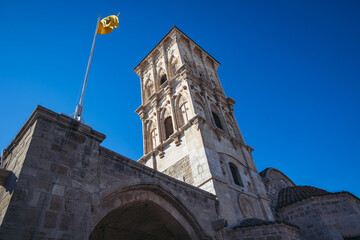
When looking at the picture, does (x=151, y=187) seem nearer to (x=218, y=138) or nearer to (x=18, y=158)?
(x=18, y=158)

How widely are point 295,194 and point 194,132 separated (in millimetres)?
7861

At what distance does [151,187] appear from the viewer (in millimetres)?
8117

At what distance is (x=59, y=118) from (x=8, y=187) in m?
1.99

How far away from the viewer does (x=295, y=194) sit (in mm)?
15719

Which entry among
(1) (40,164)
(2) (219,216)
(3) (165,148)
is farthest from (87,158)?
(3) (165,148)

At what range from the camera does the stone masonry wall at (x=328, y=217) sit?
494 inches

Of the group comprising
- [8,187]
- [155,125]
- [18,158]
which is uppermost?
[155,125]

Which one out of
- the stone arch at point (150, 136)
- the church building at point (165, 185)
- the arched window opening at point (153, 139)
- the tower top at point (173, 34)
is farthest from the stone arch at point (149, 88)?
the arched window opening at point (153, 139)

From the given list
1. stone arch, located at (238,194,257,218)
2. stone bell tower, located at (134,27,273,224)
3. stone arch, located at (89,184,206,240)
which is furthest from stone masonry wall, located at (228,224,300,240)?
stone arch, located at (238,194,257,218)

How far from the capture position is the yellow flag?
33.4 feet

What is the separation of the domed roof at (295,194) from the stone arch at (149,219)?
8.44 m

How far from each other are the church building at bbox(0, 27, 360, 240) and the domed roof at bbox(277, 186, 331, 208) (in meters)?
0.09

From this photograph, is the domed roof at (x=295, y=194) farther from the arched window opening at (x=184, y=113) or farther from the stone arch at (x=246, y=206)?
the arched window opening at (x=184, y=113)

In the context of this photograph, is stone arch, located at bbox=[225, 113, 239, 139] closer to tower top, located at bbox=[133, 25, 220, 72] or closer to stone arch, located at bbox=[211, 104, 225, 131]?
stone arch, located at bbox=[211, 104, 225, 131]
